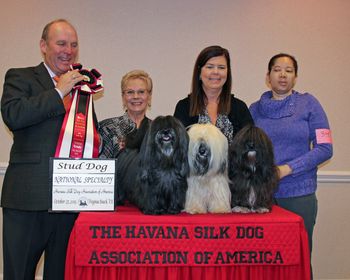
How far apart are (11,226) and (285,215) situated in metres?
1.51

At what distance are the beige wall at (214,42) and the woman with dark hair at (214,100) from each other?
57.1 inches

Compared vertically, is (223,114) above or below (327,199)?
above

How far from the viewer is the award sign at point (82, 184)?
6.61 ft

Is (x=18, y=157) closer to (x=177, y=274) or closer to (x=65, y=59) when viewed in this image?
(x=65, y=59)

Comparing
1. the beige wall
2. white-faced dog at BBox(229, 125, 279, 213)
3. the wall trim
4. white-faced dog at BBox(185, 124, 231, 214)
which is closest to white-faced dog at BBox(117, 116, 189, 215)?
white-faced dog at BBox(185, 124, 231, 214)

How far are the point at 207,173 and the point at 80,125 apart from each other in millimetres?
806

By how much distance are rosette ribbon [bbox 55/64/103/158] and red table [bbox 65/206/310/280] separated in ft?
1.60

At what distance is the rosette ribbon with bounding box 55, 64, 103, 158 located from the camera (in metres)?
2.30

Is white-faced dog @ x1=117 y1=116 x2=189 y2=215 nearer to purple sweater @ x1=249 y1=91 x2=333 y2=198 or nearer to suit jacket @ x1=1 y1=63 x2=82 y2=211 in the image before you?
suit jacket @ x1=1 y1=63 x2=82 y2=211

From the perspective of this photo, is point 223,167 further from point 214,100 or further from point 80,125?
point 80,125

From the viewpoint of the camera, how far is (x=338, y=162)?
13.6 feet

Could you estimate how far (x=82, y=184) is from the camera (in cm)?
204

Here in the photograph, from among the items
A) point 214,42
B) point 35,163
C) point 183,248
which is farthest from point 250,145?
point 214,42

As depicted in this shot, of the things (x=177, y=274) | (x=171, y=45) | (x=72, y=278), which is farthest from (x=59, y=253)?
(x=171, y=45)
